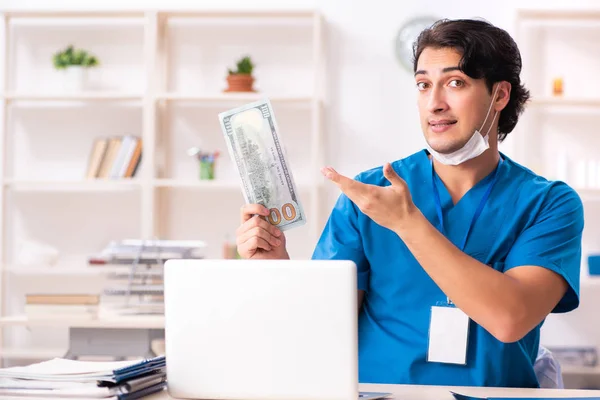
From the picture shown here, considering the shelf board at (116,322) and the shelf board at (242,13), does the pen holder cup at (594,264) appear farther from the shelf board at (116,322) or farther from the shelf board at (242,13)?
the shelf board at (116,322)

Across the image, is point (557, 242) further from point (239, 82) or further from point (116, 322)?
point (239, 82)

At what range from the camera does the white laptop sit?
1.13m

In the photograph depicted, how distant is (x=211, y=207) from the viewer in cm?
446

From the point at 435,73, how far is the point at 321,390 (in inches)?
33.4

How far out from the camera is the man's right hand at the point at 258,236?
1621 mm

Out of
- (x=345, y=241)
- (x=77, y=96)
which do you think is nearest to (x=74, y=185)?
(x=77, y=96)

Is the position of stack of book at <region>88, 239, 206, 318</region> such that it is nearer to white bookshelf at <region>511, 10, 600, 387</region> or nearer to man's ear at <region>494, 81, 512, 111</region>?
man's ear at <region>494, 81, 512, 111</region>

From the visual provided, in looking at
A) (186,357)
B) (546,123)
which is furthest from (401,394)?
(546,123)

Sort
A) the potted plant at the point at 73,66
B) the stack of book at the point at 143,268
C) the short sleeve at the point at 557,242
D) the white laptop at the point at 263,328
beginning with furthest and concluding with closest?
the potted plant at the point at 73,66 < the stack of book at the point at 143,268 < the short sleeve at the point at 557,242 < the white laptop at the point at 263,328

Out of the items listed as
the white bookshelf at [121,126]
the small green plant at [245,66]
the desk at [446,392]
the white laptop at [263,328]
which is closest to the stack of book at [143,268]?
the white bookshelf at [121,126]

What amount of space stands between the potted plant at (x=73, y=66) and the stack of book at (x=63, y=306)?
1.48 metres

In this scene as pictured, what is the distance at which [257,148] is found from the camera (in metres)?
1.46

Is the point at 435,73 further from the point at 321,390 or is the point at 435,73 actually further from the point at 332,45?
the point at 332,45

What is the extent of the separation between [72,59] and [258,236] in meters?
2.99
